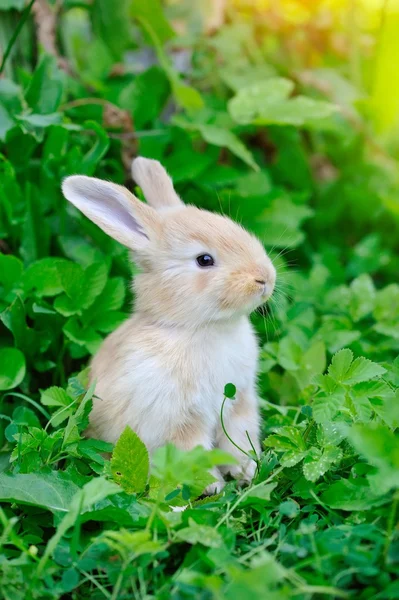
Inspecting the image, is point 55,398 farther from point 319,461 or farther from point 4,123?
point 4,123

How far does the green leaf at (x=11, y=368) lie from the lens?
3.01 metres

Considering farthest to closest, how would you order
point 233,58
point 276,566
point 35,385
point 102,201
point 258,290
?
1. point 233,58
2. point 35,385
3. point 102,201
4. point 258,290
5. point 276,566

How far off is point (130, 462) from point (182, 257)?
31.6 inches

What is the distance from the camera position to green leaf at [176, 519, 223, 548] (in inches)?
83.5

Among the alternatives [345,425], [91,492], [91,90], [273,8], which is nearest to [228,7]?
[273,8]

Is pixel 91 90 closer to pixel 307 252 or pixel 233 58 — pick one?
pixel 233 58

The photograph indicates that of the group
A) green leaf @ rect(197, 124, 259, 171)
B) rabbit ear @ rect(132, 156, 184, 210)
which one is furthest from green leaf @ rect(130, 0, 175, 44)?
rabbit ear @ rect(132, 156, 184, 210)

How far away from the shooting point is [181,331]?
275 centimetres

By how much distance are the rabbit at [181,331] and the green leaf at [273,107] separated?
1.21m

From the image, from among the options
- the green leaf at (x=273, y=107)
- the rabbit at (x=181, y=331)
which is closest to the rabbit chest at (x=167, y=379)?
the rabbit at (x=181, y=331)

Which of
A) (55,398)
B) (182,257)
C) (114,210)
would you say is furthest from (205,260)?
(55,398)

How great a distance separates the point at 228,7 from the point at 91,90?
1.30 m

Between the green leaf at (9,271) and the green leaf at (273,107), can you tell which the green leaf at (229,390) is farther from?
the green leaf at (273,107)

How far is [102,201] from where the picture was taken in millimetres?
2855
